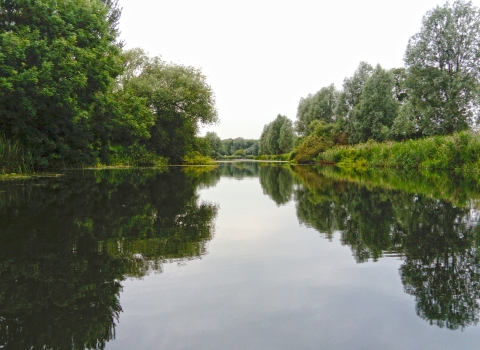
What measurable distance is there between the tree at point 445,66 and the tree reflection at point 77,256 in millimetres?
28209

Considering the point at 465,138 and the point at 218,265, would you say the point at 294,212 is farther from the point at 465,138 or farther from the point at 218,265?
the point at 465,138

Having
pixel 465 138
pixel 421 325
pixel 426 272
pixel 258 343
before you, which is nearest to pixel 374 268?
pixel 426 272

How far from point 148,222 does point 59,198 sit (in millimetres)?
3597

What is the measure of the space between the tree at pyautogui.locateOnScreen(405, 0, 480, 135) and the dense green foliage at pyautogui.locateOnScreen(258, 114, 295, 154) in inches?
1635

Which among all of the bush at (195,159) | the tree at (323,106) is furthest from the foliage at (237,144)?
the bush at (195,159)

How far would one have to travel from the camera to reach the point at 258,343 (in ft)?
7.05

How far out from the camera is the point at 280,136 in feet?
250

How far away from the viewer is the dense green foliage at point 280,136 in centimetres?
7538

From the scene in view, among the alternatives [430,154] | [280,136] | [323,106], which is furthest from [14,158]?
[280,136]

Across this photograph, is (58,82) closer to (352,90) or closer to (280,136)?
(352,90)

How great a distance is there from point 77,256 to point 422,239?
408cm

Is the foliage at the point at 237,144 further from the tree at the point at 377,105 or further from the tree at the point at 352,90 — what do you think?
the tree at the point at 377,105


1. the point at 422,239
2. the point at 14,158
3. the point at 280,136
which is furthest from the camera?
the point at 280,136

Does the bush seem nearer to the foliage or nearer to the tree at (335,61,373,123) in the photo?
the tree at (335,61,373,123)
